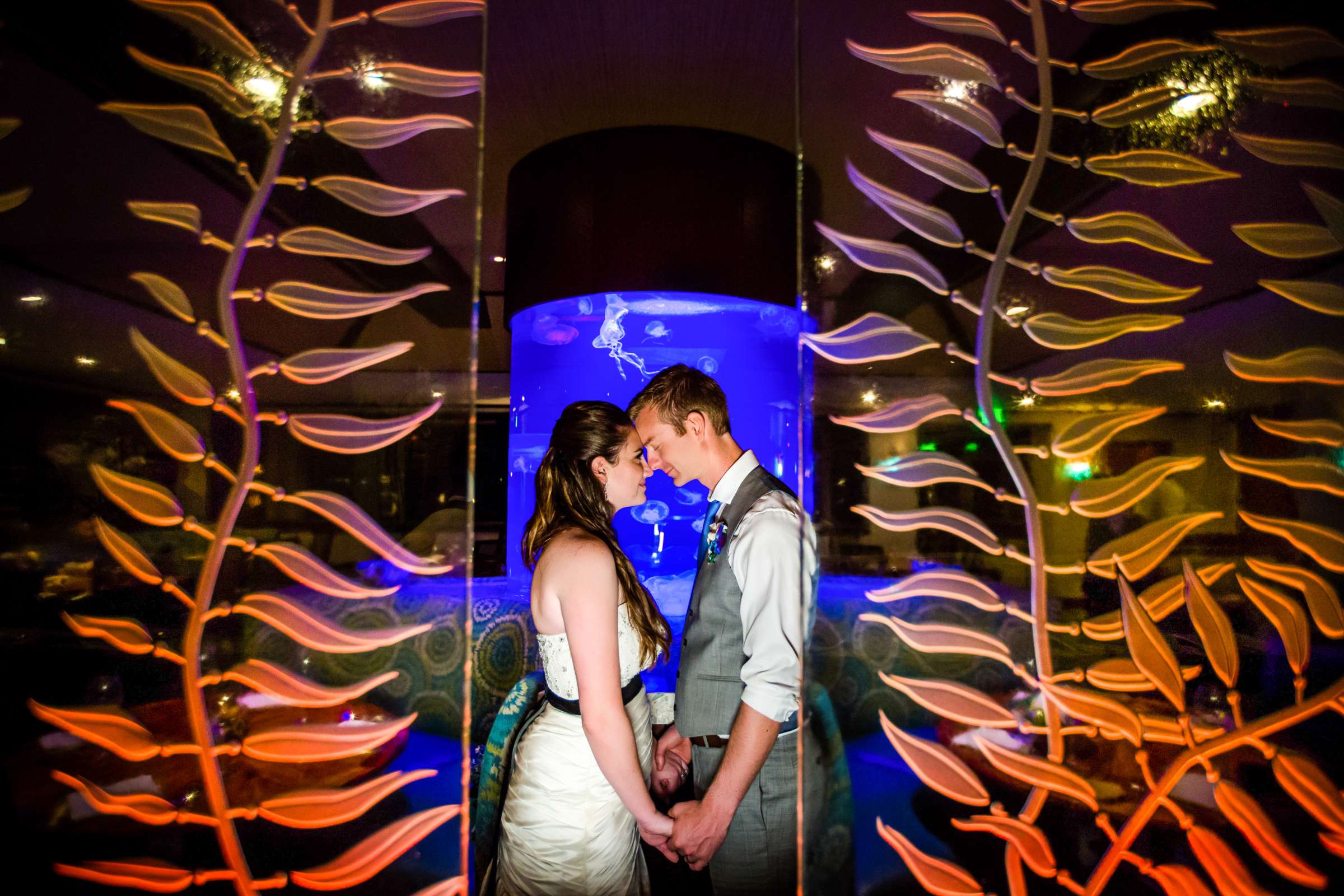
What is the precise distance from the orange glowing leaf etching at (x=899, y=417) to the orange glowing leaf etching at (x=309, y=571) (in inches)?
44.7

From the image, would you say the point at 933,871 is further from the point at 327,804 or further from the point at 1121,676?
the point at 327,804

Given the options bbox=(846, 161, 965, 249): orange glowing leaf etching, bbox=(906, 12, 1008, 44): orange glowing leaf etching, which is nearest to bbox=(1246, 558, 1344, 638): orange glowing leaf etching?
bbox=(846, 161, 965, 249): orange glowing leaf etching

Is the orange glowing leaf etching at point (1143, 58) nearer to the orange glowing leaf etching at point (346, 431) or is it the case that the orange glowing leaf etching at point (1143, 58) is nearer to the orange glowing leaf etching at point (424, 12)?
the orange glowing leaf etching at point (424, 12)

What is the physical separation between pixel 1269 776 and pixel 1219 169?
1361 mm

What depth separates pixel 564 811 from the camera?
1.50 m

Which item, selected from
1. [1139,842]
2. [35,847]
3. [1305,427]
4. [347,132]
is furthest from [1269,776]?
[35,847]

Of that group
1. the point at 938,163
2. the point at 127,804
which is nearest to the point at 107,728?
the point at 127,804

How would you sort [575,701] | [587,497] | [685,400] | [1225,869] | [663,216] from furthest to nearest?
[663,216]
[685,400]
[587,497]
[575,701]
[1225,869]

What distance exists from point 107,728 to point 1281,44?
3117 millimetres

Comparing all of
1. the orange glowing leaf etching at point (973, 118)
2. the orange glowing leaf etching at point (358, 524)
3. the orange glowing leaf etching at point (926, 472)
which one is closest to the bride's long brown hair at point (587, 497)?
the orange glowing leaf etching at point (358, 524)

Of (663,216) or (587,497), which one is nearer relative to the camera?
(587,497)

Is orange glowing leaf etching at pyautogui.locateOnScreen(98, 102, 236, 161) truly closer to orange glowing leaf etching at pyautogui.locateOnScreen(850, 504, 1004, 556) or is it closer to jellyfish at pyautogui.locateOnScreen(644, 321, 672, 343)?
jellyfish at pyautogui.locateOnScreen(644, 321, 672, 343)

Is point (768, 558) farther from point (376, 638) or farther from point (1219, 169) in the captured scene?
point (1219, 169)

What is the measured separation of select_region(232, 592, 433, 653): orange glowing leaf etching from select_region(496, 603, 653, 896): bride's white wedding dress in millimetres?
400
